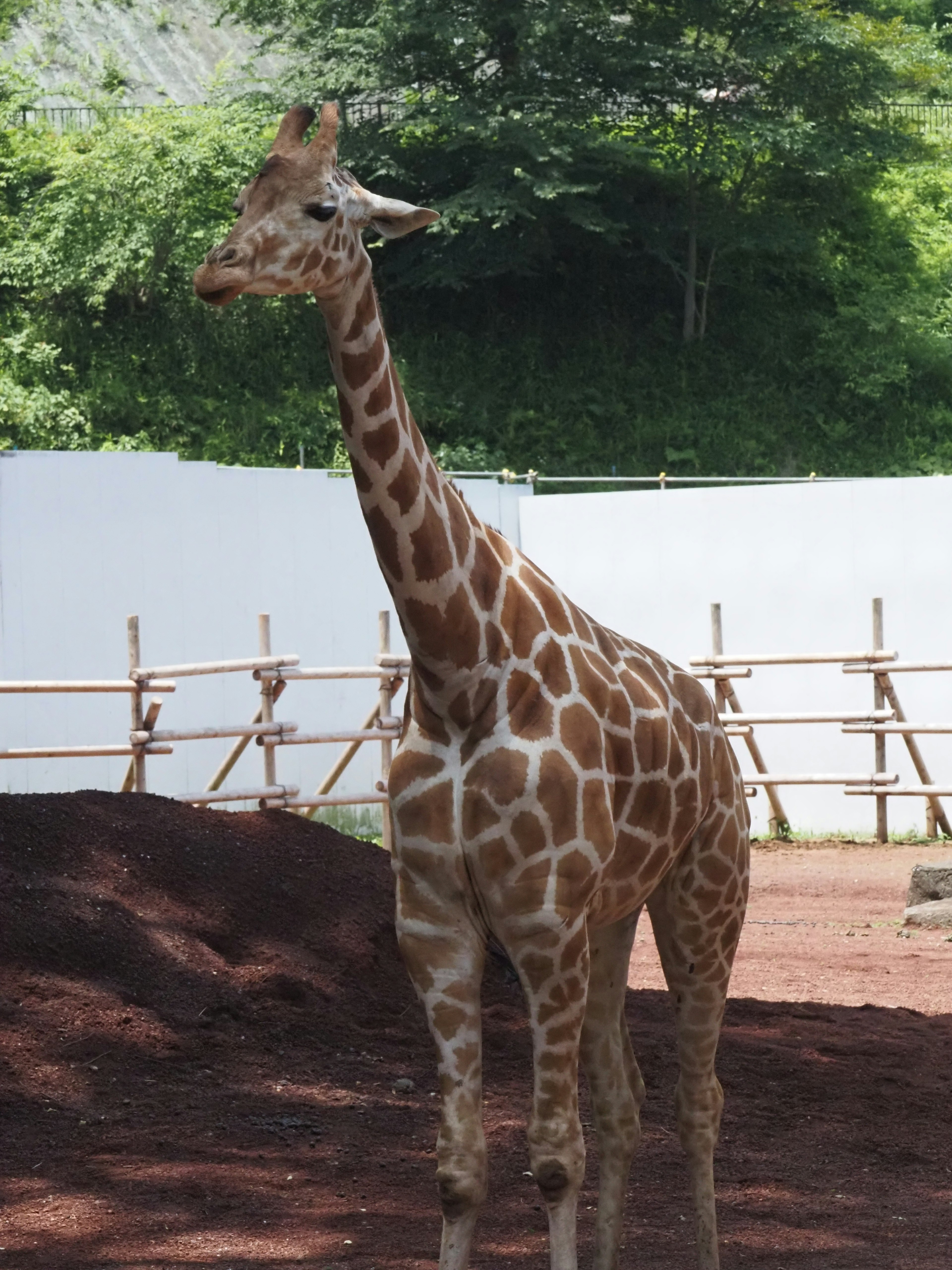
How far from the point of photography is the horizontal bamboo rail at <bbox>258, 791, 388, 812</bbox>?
1027 cm

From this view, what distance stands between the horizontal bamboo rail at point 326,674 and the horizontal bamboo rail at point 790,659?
2.77m

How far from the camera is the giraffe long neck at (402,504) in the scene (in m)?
3.04

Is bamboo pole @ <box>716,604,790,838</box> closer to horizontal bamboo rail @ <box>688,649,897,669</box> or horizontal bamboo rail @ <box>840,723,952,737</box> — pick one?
horizontal bamboo rail @ <box>688,649,897,669</box>

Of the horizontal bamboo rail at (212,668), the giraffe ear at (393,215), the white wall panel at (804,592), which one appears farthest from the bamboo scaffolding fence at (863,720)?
the giraffe ear at (393,215)

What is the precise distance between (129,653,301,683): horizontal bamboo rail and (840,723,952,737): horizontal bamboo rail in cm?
460

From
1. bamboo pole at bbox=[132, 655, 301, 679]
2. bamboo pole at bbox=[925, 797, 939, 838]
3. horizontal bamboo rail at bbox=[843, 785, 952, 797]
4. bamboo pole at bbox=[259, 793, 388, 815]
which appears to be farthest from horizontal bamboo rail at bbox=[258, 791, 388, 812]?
bamboo pole at bbox=[925, 797, 939, 838]

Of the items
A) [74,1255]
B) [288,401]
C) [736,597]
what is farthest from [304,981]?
[288,401]

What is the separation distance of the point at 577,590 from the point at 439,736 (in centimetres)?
1092

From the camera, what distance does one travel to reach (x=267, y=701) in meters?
10.5

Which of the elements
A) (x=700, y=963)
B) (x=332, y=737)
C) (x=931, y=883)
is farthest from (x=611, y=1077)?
(x=332, y=737)

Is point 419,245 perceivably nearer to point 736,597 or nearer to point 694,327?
point 694,327

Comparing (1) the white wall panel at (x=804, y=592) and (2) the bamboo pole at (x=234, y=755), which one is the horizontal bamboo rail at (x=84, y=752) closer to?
(2) the bamboo pole at (x=234, y=755)

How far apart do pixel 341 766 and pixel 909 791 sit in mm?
4423

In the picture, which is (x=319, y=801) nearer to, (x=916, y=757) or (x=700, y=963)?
(x=916, y=757)
